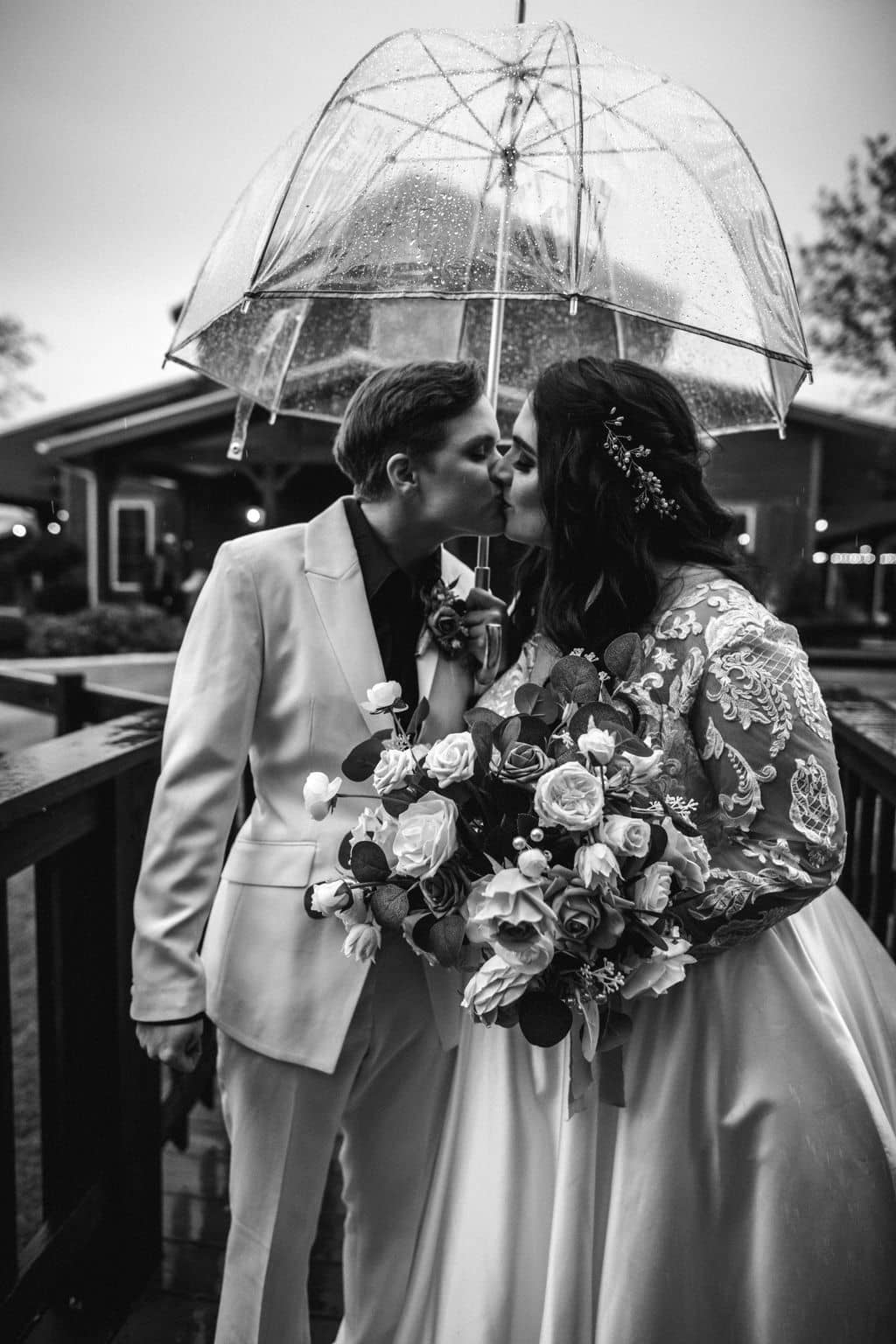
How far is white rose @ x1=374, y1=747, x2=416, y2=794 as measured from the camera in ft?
4.20

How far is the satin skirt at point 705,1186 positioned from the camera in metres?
1.40

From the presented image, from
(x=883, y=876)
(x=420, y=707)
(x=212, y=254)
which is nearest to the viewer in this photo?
(x=420, y=707)

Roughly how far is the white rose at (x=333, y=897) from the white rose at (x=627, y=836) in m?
0.38

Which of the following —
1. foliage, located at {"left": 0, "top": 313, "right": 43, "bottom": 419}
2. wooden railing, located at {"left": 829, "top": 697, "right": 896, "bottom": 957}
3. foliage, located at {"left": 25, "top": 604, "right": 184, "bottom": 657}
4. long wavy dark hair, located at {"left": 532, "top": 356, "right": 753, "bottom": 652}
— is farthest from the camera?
foliage, located at {"left": 0, "top": 313, "right": 43, "bottom": 419}

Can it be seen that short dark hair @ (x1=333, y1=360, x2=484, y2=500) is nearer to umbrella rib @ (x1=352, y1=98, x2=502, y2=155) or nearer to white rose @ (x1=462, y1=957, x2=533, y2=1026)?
umbrella rib @ (x1=352, y1=98, x2=502, y2=155)

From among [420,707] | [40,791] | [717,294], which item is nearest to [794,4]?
[717,294]

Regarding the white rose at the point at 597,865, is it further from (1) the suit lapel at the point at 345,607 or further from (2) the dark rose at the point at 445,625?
(2) the dark rose at the point at 445,625

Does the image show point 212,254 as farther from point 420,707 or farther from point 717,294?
point 420,707

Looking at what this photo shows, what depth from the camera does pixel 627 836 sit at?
117 cm

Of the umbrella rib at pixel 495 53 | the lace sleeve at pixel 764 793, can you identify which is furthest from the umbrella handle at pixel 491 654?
the umbrella rib at pixel 495 53

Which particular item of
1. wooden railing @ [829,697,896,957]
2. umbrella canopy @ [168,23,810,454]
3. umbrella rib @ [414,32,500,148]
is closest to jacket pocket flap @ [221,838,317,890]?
umbrella canopy @ [168,23,810,454]

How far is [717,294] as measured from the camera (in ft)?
5.74

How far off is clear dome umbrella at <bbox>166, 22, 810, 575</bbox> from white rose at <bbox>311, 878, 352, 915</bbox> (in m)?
1.07

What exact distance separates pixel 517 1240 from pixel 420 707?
→ 0.90 metres
